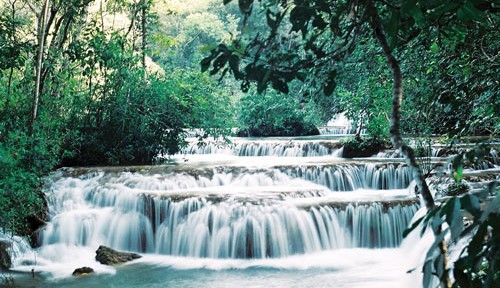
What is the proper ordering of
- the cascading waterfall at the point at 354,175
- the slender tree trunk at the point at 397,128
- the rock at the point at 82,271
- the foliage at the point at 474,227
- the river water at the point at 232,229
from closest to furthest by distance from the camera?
the foliage at the point at 474,227, the slender tree trunk at the point at 397,128, the river water at the point at 232,229, the rock at the point at 82,271, the cascading waterfall at the point at 354,175

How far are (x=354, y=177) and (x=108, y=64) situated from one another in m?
6.33

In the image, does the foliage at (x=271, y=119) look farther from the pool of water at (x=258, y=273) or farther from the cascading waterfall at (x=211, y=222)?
the pool of water at (x=258, y=273)

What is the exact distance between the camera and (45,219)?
39.0 feet

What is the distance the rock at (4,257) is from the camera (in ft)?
32.2

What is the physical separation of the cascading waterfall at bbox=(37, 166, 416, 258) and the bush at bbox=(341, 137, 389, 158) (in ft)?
17.2

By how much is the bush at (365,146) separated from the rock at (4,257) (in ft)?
33.9

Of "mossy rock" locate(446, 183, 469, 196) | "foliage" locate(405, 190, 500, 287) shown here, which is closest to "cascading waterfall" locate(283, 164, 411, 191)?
"mossy rock" locate(446, 183, 469, 196)

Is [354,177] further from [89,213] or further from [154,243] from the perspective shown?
[89,213]

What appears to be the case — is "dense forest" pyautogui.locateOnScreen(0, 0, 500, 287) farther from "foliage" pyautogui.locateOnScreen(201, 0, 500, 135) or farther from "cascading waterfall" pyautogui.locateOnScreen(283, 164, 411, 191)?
"cascading waterfall" pyautogui.locateOnScreen(283, 164, 411, 191)

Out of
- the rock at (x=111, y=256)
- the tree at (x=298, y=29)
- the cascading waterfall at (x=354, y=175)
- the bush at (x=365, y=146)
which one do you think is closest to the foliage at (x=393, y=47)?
the tree at (x=298, y=29)

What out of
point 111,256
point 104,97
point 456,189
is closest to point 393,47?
point 456,189

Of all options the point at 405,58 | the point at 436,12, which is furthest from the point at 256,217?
the point at 436,12

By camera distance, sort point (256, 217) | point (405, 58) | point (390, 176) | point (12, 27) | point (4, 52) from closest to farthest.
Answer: point (405, 58), point (4, 52), point (12, 27), point (256, 217), point (390, 176)

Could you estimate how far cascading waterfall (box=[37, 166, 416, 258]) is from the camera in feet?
35.0
